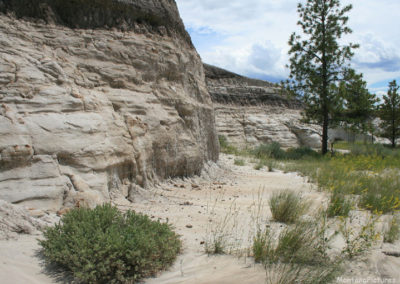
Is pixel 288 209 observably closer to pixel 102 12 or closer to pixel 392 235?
pixel 392 235

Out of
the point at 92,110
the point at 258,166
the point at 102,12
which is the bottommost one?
the point at 258,166

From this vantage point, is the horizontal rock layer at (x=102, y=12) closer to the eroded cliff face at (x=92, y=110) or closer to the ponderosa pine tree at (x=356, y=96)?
the eroded cliff face at (x=92, y=110)

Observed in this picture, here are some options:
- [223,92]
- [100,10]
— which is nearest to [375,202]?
[100,10]

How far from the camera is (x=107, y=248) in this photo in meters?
2.91

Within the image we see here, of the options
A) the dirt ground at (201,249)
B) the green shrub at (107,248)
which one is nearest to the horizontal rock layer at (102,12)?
the dirt ground at (201,249)

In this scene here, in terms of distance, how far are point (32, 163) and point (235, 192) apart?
13.7ft

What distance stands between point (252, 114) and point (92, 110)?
17153 millimetres

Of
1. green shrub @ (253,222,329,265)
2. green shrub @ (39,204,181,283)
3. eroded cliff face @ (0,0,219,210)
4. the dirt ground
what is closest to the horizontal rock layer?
eroded cliff face @ (0,0,219,210)

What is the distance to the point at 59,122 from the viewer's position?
15.6ft

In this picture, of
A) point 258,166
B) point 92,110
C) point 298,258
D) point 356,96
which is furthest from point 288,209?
point 356,96

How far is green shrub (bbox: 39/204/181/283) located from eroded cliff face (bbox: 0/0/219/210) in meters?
0.94

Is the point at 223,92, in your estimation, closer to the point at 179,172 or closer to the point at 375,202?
the point at 179,172

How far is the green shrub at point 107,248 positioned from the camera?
2.87 metres

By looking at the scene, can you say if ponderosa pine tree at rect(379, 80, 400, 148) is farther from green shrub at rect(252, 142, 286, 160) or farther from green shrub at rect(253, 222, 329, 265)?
green shrub at rect(253, 222, 329, 265)
